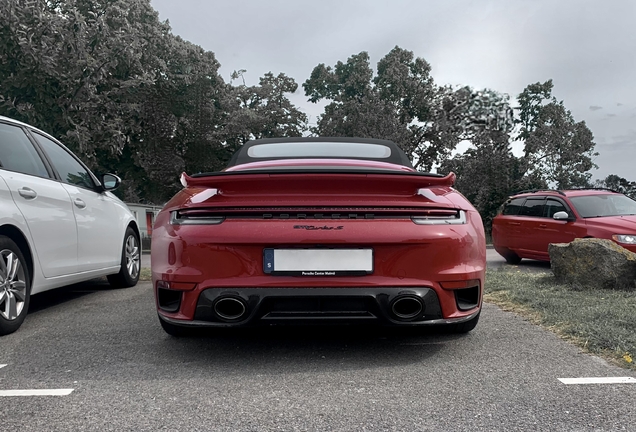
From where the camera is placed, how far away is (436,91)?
33.2m

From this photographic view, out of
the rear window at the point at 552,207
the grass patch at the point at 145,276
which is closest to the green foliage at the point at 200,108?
the grass patch at the point at 145,276

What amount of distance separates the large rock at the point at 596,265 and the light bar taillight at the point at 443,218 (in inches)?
134

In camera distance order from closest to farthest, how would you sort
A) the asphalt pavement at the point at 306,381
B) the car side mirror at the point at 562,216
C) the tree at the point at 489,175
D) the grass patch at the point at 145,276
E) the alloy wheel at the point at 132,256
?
the asphalt pavement at the point at 306,381
the alloy wheel at the point at 132,256
the grass patch at the point at 145,276
the car side mirror at the point at 562,216
the tree at the point at 489,175

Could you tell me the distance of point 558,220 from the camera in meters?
9.41

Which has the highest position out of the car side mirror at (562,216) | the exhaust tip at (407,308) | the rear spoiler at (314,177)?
the rear spoiler at (314,177)

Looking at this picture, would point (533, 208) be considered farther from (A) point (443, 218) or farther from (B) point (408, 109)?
(B) point (408, 109)

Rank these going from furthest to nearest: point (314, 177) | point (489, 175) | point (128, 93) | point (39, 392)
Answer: point (489, 175) → point (128, 93) → point (314, 177) → point (39, 392)

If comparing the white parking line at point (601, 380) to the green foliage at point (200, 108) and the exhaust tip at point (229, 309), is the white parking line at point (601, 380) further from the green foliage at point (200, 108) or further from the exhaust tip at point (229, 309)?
the green foliage at point (200, 108)

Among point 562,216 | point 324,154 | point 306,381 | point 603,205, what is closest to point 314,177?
point 306,381

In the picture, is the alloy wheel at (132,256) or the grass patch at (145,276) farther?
the grass patch at (145,276)

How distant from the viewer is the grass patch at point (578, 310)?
3.43 metres

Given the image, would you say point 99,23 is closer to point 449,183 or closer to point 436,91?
point 449,183

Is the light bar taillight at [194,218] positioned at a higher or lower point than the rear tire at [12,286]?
higher

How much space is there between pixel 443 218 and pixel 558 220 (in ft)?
23.2
